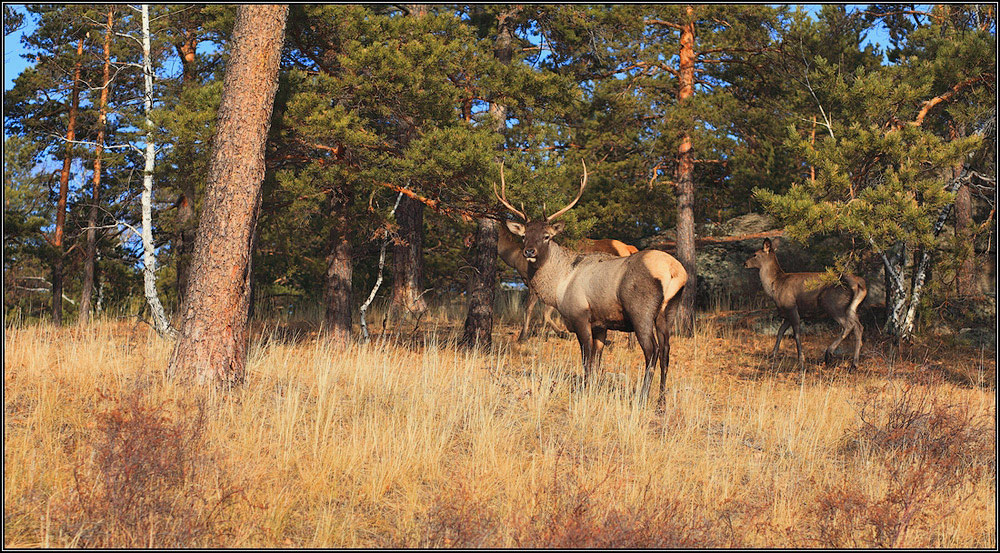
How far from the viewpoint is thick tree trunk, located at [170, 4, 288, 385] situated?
310 inches

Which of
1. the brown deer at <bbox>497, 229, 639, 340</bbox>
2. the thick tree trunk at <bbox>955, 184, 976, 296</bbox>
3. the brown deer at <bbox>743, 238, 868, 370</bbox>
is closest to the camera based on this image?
the brown deer at <bbox>497, 229, 639, 340</bbox>

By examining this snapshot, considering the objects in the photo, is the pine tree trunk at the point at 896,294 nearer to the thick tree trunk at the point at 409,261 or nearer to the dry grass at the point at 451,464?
the dry grass at the point at 451,464

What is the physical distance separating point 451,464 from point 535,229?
4320mm

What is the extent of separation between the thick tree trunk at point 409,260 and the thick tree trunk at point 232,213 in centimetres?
736

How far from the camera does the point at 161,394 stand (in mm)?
6949

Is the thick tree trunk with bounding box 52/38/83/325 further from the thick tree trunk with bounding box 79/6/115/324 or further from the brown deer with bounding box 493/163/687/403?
the brown deer with bounding box 493/163/687/403

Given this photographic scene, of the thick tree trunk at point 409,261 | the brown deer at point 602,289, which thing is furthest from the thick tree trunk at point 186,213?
the brown deer at point 602,289

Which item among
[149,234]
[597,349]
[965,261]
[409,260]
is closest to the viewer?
[597,349]

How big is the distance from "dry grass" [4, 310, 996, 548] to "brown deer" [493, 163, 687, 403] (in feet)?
2.02

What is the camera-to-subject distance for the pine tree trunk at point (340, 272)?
39.2 ft

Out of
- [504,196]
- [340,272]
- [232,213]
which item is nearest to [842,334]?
[504,196]

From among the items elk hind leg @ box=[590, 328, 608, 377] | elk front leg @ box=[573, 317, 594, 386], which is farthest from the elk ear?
elk hind leg @ box=[590, 328, 608, 377]

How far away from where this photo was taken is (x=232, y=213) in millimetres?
8094

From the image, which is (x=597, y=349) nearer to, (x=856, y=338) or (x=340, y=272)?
(x=340, y=272)
